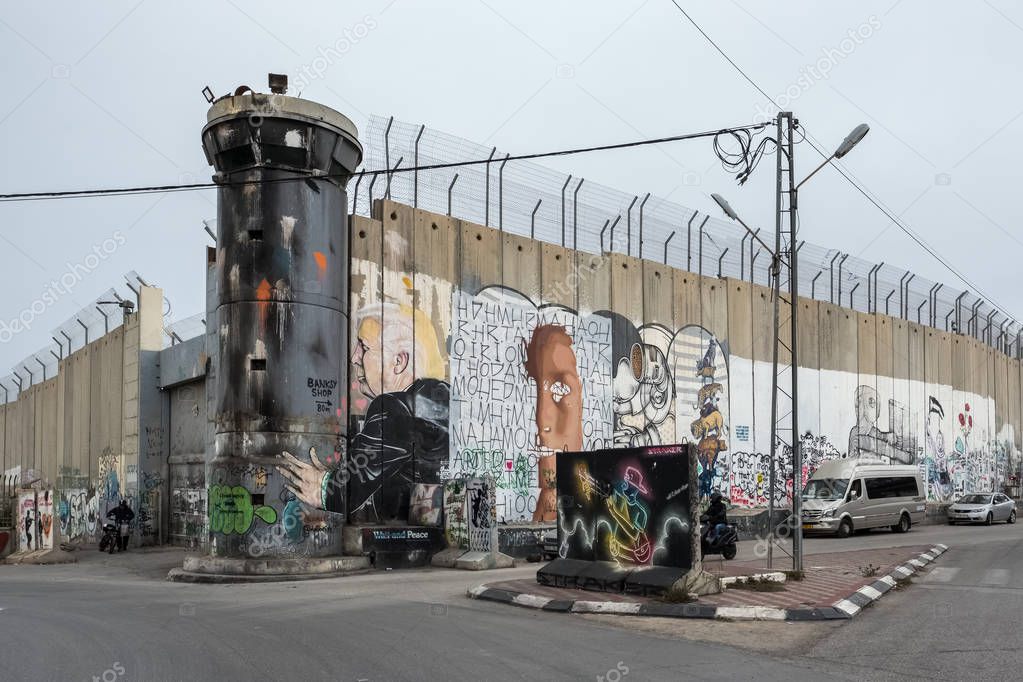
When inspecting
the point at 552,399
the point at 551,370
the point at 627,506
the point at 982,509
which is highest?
the point at 551,370

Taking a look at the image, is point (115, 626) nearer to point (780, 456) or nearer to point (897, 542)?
point (897, 542)

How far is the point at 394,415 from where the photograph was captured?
72.3 feet

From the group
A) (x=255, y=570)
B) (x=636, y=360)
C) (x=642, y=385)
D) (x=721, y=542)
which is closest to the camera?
(x=255, y=570)

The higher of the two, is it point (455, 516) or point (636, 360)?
point (636, 360)

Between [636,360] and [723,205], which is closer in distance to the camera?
[723,205]

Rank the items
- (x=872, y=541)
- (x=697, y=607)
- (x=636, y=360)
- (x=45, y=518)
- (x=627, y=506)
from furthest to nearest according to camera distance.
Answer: (x=636, y=360)
(x=872, y=541)
(x=45, y=518)
(x=627, y=506)
(x=697, y=607)

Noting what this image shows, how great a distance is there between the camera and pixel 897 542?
992 inches

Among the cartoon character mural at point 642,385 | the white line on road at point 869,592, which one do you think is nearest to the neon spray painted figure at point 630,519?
the white line on road at point 869,592

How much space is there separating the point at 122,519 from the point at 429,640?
17927 mm

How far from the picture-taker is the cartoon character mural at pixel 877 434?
37562mm

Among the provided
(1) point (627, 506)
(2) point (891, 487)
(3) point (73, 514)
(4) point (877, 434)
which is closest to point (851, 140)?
(1) point (627, 506)

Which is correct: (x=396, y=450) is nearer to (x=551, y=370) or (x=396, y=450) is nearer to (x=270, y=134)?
(x=551, y=370)

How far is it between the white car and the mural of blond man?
74.6ft

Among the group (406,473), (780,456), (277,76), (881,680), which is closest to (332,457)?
(406,473)
